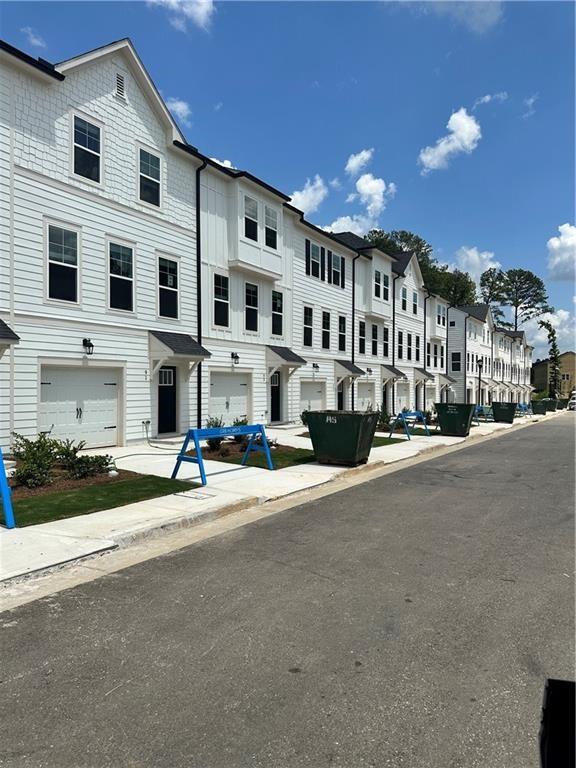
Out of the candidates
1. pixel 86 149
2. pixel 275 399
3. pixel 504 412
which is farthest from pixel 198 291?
pixel 504 412

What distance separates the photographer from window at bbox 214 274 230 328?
1902cm

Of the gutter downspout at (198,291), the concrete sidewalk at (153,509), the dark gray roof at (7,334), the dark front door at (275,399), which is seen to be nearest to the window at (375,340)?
the dark front door at (275,399)

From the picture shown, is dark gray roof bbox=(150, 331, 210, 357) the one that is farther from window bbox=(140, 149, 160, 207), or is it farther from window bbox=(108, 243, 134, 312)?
window bbox=(140, 149, 160, 207)

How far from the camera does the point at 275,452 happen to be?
14.7 meters

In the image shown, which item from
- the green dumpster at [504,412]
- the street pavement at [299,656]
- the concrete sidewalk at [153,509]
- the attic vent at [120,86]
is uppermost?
the attic vent at [120,86]

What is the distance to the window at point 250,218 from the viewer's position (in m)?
19.9

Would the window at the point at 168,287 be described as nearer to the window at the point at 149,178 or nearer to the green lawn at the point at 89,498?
the window at the point at 149,178

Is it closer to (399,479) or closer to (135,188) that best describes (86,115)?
(135,188)

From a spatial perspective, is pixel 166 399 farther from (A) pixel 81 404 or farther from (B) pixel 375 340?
(B) pixel 375 340

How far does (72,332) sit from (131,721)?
488 inches

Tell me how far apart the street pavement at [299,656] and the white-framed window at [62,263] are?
9592mm

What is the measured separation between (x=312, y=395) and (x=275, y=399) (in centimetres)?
299

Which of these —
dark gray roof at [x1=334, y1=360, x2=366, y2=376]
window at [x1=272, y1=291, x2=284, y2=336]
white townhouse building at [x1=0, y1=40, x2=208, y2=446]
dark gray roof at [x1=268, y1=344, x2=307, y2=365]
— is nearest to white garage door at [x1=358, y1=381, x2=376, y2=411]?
dark gray roof at [x1=334, y1=360, x2=366, y2=376]

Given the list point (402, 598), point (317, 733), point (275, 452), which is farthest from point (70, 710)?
point (275, 452)
